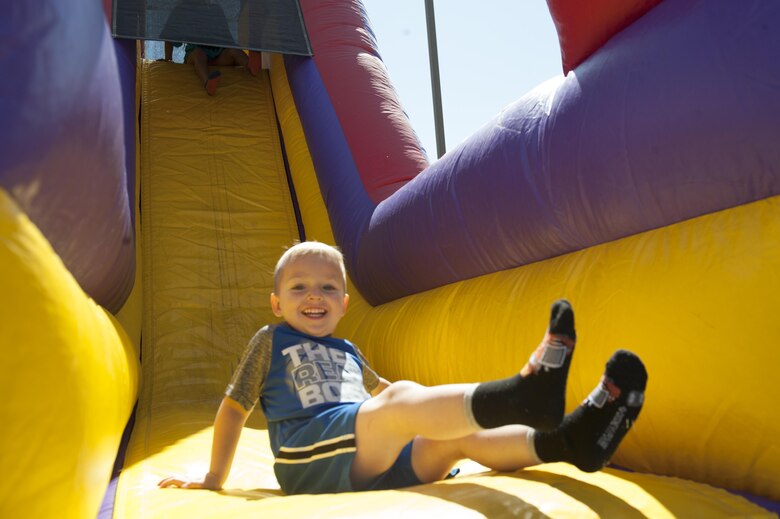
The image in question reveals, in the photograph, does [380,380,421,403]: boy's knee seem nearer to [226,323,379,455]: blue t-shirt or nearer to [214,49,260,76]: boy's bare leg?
[226,323,379,455]: blue t-shirt

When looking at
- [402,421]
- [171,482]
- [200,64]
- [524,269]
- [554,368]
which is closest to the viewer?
[554,368]

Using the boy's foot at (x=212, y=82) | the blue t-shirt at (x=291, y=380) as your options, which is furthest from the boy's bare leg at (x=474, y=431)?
the boy's foot at (x=212, y=82)

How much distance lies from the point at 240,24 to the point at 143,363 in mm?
1535

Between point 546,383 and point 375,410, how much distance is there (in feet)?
0.90

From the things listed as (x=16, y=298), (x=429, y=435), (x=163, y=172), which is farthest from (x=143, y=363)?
(x=16, y=298)

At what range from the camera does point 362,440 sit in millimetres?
979

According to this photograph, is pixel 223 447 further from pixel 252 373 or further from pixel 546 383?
pixel 546 383

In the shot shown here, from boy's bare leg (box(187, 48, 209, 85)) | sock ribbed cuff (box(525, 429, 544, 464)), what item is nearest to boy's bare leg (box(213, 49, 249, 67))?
boy's bare leg (box(187, 48, 209, 85))

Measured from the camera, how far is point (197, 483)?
41.2 inches

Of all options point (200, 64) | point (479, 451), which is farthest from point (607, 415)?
point (200, 64)

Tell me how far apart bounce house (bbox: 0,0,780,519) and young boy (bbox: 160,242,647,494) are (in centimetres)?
6

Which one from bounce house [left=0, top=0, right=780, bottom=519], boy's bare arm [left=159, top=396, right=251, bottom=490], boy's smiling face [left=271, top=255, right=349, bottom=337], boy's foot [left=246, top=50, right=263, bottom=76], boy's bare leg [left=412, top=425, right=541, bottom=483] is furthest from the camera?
boy's foot [left=246, top=50, right=263, bottom=76]

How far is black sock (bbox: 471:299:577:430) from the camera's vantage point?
0.76m

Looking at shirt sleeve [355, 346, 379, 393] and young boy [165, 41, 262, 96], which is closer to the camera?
shirt sleeve [355, 346, 379, 393]
